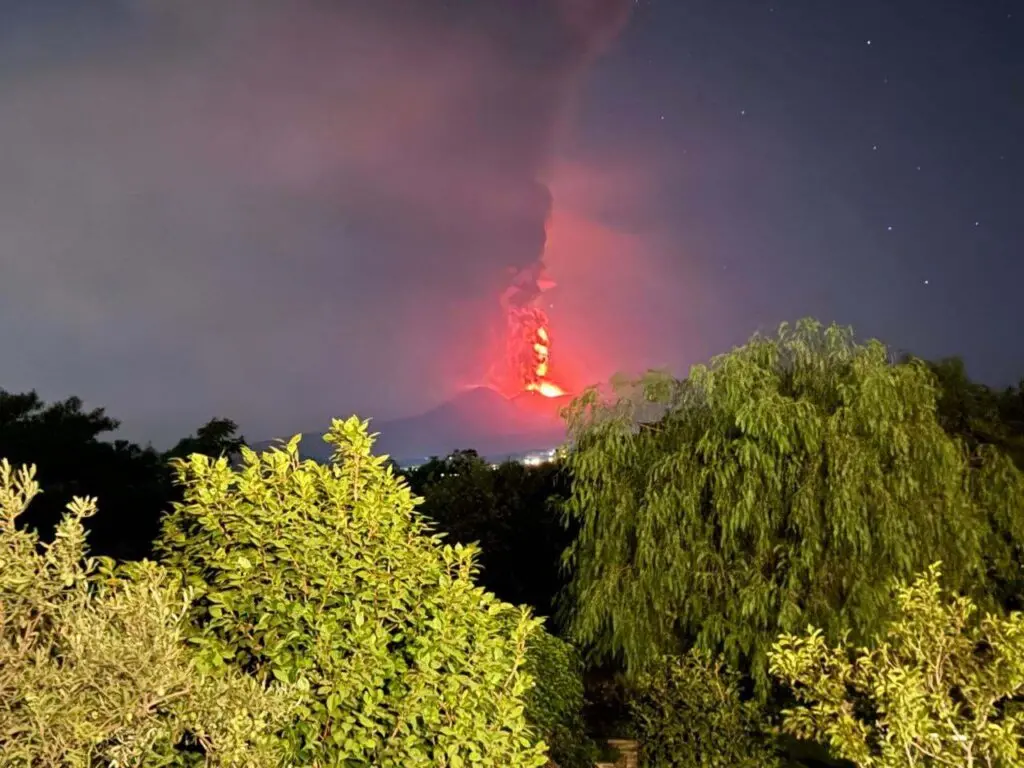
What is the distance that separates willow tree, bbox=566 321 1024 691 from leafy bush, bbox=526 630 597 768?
2208 millimetres

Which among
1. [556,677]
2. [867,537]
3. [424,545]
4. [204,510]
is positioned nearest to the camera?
[204,510]

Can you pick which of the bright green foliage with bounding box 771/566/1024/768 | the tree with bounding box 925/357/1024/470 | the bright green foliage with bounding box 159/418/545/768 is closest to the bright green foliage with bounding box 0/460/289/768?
the bright green foliage with bounding box 159/418/545/768

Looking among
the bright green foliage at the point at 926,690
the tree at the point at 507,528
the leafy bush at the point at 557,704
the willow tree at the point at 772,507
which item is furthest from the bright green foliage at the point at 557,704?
the tree at the point at 507,528

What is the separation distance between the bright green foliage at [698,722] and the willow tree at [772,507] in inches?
53.6

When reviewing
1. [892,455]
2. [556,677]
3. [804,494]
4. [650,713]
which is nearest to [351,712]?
[556,677]

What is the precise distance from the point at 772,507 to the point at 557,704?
437 cm

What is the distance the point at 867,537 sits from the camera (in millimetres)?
10906

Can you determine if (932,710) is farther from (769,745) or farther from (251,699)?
(251,699)

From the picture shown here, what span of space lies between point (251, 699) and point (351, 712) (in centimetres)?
104

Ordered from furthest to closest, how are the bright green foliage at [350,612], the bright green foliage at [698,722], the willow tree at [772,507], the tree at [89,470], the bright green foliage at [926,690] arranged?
the tree at [89,470]
the willow tree at [772,507]
the bright green foliage at [698,722]
the bright green foliage at [926,690]
the bright green foliage at [350,612]

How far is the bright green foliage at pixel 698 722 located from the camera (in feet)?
30.2

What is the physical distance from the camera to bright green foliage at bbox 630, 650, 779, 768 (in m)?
9.22

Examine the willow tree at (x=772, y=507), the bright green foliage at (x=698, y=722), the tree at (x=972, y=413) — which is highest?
the tree at (x=972, y=413)

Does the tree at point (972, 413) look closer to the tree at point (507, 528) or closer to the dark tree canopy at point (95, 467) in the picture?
the tree at point (507, 528)
